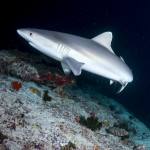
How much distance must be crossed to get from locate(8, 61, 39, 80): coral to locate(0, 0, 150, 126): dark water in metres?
19.9

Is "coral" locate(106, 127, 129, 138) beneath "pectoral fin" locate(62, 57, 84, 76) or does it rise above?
beneath

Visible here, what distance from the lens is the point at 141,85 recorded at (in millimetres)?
39281

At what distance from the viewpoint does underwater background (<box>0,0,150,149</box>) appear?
3344cm

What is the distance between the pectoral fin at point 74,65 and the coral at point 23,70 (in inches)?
191

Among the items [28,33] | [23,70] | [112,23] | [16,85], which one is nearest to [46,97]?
[16,85]

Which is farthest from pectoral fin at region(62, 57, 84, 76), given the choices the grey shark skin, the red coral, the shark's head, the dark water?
the dark water

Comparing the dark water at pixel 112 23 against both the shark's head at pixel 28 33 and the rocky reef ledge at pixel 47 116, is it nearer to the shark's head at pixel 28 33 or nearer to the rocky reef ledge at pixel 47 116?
the rocky reef ledge at pixel 47 116

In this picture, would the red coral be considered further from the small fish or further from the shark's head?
the shark's head

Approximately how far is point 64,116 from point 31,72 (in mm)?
2710

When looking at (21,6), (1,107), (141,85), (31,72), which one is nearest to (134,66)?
(141,85)

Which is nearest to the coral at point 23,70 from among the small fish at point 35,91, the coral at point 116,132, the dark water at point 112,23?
the small fish at point 35,91

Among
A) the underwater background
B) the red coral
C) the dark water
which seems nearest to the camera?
the red coral

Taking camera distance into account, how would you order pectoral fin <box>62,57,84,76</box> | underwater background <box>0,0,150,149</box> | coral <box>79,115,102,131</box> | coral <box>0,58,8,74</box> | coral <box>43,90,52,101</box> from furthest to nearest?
underwater background <box>0,0,150,149</box> → coral <box>0,58,8,74</box> → coral <box>43,90,52,101</box> → coral <box>79,115,102,131</box> → pectoral fin <box>62,57,84,76</box>

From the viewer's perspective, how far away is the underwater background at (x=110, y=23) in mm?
33438
